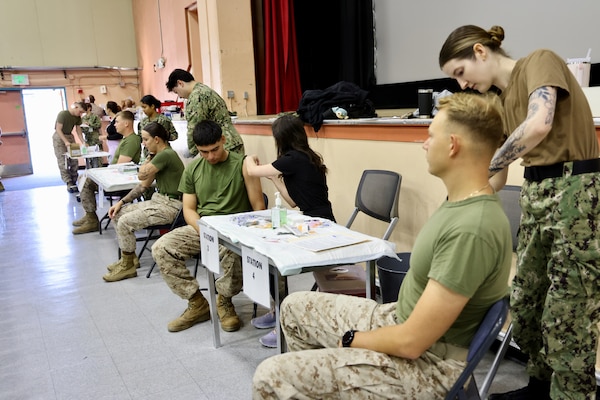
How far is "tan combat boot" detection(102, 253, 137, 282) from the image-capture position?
3.75 metres

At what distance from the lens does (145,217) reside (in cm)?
364

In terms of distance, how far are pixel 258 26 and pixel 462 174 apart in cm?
506

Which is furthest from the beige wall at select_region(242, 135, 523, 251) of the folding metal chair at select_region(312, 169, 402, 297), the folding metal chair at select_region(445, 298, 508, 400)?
the folding metal chair at select_region(445, 298, 508, 400)

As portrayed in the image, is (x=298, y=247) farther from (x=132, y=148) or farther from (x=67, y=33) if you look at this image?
(x=67, y=33)

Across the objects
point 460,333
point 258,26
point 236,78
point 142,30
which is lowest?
point 460,333

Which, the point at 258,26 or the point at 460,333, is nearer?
the point at 460,333

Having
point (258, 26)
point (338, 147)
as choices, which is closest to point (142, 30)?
point (258, 26)

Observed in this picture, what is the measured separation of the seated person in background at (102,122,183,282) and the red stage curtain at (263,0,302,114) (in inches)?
83.5

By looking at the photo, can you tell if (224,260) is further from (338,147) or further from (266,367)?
(266,367)

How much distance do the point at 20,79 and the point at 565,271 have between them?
10604 mm

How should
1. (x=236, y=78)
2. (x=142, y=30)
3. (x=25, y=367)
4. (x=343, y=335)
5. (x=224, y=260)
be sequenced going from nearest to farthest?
(x=343, y=335) → (x=25, y=367) → (x=224, y=260) → (x=236, y=78) → (x=142, y=30)

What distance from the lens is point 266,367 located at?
4.36 ft

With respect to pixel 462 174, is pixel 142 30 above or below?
above

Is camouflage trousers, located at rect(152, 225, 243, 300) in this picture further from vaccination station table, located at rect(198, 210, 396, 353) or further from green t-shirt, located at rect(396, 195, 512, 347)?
green t-shirt, located at rect(396, 195, 512, 347)
